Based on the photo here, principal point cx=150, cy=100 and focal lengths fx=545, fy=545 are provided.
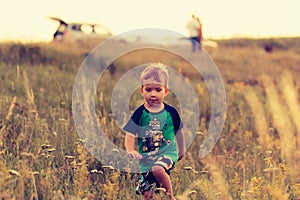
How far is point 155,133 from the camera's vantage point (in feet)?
12.9

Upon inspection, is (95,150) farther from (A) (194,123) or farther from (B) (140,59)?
(B) (140,59)

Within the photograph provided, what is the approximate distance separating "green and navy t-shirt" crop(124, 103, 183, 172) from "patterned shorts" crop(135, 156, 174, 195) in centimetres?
4

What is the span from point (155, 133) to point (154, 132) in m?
0.01

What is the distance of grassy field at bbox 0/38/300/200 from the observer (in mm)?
3627

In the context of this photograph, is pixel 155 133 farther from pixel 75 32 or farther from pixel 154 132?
pixel 75 32

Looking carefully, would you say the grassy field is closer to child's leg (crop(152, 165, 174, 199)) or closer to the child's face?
child's leg (crop(152, 165, 174, 199))

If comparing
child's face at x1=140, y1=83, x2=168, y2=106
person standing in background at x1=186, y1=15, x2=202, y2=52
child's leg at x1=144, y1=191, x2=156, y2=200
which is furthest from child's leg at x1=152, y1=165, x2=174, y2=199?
person standing in background at x1=186, y1=15, x2=202, y2=52

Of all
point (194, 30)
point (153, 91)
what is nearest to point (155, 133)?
point (153, 91)

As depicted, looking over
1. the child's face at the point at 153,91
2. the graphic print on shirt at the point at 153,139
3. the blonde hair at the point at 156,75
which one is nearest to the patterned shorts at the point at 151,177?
the graphic print on shirt at the point at 153,139

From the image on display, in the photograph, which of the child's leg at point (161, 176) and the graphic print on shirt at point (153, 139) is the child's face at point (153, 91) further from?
the child's leg at point (161, 176)

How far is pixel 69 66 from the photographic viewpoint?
11.3 m

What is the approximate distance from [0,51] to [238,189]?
8470mm

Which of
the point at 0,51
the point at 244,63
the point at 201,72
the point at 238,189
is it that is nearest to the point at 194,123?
the point at 238,189

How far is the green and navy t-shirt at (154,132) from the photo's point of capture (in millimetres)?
3932
